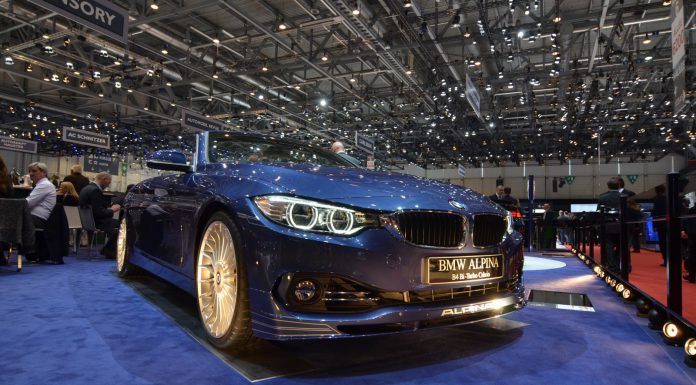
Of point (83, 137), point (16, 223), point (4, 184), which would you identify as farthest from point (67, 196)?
point (83, 137)

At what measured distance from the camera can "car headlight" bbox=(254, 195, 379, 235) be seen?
6.02 ft

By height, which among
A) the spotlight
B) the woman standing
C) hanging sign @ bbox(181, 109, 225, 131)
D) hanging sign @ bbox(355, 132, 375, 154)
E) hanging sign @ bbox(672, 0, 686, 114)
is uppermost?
hanging sign @ bbox(181, 109, 225, 131)

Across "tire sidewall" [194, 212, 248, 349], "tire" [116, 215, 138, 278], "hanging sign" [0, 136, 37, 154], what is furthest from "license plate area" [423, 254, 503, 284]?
"hanging sign" [0, 136, 37, 154]

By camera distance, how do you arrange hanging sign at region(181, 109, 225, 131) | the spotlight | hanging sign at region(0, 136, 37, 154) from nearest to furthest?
the spotlight, hanging sign at region(181, 109, 225, 131), hanging sign at region(0, 136, 37, 154)

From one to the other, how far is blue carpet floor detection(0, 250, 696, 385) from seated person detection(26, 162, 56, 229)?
94.4 inches

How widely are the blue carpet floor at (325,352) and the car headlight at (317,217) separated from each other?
635 millimetres

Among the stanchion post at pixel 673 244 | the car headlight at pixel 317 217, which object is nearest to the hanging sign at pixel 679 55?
the stanchion post at pixel 673 244

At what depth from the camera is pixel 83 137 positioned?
56.2ft

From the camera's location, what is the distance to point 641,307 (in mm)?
3195

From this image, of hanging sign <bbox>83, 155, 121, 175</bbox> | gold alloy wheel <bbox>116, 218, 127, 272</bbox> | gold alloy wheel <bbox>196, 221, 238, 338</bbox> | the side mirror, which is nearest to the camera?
gold alloy wheel <bbox>196, 221, 238, 338</bbox>

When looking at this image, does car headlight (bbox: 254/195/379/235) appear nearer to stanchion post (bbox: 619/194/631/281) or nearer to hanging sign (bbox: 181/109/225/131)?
stanchion post (bbox: 619/194/631/281)

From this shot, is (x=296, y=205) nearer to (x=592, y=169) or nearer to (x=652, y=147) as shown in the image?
(x=652, y=147)

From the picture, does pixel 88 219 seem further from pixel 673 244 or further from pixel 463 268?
pixel 673 244

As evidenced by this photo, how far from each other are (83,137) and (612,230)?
18291 mm
